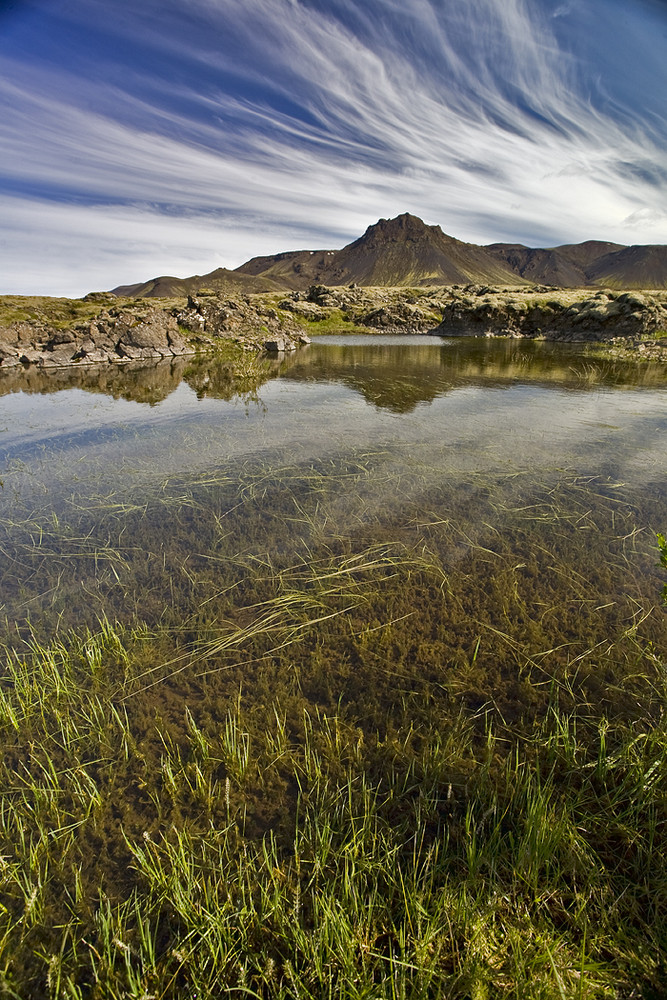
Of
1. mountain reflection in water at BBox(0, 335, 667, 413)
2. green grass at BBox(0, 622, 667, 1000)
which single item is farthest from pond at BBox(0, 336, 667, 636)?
green grass at BBox(0, 622, 667, 1000)

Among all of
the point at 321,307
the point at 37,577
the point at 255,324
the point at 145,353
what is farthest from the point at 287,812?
the point at 321,307

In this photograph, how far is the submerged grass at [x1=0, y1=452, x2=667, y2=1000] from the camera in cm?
195

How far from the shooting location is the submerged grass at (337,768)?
6.40 feet

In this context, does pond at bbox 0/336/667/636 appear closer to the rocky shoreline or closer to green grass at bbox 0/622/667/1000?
green grass at bbox 0/622/667/1000

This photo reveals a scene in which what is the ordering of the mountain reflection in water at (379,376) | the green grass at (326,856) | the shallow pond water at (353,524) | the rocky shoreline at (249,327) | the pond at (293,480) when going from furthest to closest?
1. the rocky shoreline at (249,327)
2. the mountain reflection in water at (379,376)
3. the pond at (293,480)
4. the shallow pond water at (353,524)
5. the green grass at (326,856)

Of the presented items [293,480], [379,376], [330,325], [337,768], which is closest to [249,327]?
[330,325]

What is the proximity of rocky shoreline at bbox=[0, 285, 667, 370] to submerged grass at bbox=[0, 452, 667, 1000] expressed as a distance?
110ft

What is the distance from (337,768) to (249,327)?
50006mm

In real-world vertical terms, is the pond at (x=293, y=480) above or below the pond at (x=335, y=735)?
above

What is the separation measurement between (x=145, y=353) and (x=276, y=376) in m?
19.3

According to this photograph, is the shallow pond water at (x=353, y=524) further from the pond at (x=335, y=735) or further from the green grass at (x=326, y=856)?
the green grass at (x=326, y=856)

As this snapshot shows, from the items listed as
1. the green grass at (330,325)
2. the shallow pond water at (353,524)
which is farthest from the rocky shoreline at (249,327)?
the shallow pond water at (353,524)

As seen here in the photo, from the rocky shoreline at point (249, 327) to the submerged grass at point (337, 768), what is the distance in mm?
33618

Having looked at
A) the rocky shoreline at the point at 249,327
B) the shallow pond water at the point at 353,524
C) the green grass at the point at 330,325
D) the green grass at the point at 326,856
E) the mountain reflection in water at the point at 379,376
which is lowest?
the green grass at the point at 326,856
